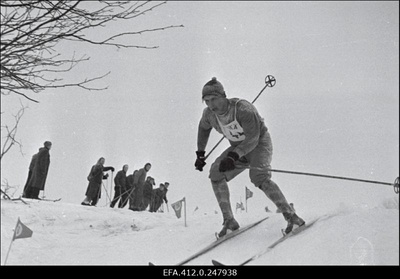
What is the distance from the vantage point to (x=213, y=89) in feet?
→ 12.1

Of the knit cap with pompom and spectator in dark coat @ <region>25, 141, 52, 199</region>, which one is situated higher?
the knit cap with pompom

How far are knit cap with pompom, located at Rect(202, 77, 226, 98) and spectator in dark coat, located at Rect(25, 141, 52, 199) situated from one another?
584 centimetres

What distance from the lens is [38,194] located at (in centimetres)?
818

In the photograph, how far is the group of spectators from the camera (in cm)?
916

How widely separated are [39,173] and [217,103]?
20.0 feet

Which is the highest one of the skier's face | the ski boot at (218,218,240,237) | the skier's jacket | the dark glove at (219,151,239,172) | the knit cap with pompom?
the knit cap with pompom

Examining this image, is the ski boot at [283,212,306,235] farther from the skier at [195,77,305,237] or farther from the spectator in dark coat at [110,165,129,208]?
the spectator in dark coat at [110,165,129,208]

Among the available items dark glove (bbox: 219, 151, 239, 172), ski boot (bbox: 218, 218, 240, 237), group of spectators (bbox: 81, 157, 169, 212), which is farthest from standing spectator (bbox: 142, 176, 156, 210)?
dark glove (bbox: 219, 151, 239, 172)

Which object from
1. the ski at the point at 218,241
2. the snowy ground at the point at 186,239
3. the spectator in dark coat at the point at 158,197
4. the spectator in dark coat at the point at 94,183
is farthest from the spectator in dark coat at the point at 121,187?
the ski at the point at 218,241

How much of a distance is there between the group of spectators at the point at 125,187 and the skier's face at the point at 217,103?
619cm

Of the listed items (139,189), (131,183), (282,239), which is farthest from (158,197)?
(282,239)
